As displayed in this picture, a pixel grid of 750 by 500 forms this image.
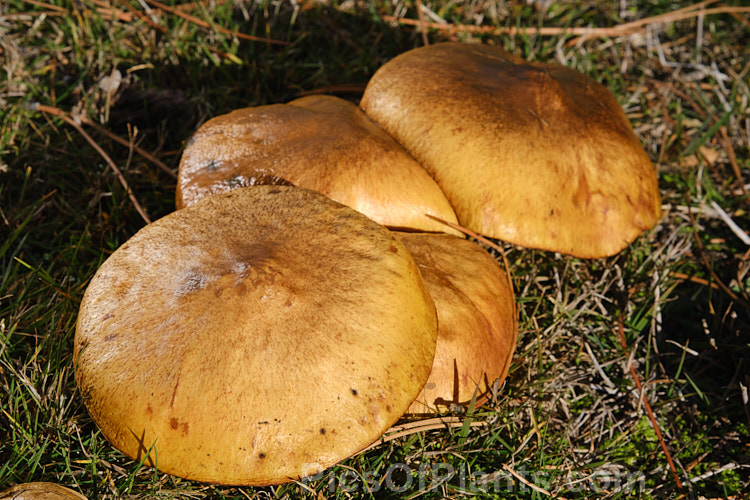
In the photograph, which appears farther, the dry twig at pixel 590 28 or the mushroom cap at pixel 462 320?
the dry twig at pixel 590 28

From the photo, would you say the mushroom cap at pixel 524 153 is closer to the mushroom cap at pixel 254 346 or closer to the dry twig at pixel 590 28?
the mushroom cap at pixel 254 346

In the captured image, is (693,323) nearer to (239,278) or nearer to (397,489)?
(397,489)

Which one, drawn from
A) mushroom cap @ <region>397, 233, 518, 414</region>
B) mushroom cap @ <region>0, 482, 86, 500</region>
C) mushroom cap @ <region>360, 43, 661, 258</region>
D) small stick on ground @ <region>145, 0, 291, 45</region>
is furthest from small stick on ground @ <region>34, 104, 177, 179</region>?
mushroom cap @ <region>0, 482, 86, 500</region>

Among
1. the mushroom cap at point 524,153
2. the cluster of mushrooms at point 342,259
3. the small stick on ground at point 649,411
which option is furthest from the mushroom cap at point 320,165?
the small stick on ground at point 649,411

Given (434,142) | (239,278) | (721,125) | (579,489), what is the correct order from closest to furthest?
1. (239,278)
2. (579,489)
3. (434,142)
4. (721,125)

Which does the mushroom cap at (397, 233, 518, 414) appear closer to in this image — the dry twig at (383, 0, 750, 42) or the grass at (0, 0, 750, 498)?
the grass at (0, 0, 750, 498)

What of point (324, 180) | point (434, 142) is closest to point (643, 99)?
point (434, 142)

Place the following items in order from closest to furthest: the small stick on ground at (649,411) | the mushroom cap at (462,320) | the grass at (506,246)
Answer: the mushroom cap at (462,320)
the grass at (506,246)
the small stick on ground at (649,411)
